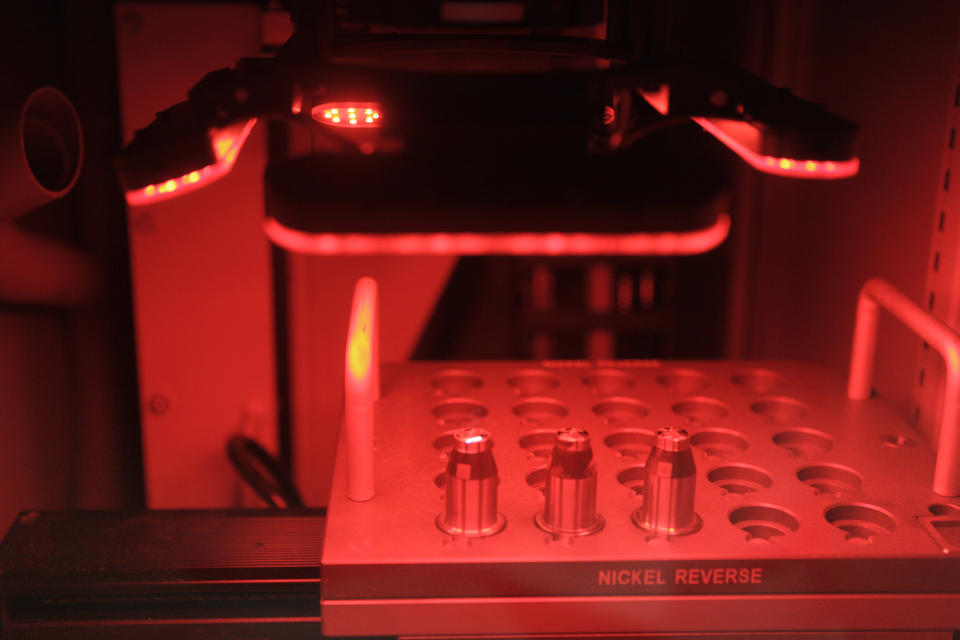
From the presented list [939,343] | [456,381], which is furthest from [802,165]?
[456,381]

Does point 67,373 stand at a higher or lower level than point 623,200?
lower

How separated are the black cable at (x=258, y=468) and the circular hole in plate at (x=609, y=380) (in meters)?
0.48

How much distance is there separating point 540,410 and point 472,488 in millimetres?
370

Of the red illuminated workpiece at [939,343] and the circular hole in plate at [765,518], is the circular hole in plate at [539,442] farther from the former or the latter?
the red illuminated workpiece at [939,343]

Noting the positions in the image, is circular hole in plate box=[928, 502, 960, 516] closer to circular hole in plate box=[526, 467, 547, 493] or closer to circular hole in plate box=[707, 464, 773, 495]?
circular hole in plate box=[707, 464, 773, 495]

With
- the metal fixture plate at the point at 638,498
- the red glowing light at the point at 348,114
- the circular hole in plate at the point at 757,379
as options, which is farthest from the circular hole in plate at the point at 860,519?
the red glowing light at the point at 348,114

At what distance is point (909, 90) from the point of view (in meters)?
1.15

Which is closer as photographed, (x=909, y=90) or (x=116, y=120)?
(x=909, y=90)

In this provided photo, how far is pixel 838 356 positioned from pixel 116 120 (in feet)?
3.84

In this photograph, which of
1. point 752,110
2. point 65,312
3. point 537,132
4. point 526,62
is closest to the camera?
point 752,110

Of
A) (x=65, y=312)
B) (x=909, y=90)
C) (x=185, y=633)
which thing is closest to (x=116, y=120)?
(x=65, y=312)

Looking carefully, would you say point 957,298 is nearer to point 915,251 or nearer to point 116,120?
point 915,251

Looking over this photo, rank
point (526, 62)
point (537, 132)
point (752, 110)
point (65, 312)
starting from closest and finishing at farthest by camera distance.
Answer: point (752, 110) → point (526, 62) → point (537, 132) → point (65, 312)

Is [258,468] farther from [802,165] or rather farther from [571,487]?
[802,165]
